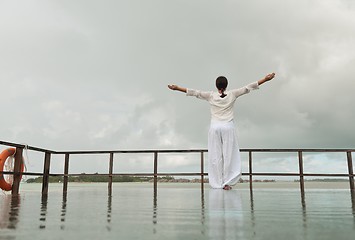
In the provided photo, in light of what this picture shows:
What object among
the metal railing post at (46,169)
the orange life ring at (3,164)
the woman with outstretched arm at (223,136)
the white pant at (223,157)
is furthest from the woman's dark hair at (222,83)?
the metal railing post at (46,169)

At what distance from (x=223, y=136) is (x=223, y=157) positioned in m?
0.28

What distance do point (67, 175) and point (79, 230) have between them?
5.59m

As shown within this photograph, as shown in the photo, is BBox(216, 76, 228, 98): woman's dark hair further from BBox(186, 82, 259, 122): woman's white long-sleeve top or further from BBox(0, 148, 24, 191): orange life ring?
BBox(0, 148, 24, 191): orange life ring

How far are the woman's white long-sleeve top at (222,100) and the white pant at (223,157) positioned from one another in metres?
0.11

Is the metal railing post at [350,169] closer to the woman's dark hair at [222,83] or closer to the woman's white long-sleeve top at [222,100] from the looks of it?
the woman's white long-sleeve top at [222,100]

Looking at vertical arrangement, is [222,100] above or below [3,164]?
above

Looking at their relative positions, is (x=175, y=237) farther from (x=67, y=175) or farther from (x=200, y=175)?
(x=67, y=175)

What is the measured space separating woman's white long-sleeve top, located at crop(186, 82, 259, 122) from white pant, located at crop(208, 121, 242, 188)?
0.11m

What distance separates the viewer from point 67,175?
620 centimetres

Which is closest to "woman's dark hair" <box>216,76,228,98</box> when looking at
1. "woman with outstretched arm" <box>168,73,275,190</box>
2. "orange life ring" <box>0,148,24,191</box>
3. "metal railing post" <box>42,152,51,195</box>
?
"woman with outstretched arm" <box>168,73,275,190</box>

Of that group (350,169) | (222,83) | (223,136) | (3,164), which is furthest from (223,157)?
(3,164)

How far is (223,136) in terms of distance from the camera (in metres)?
4.12

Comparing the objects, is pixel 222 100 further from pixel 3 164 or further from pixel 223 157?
pixel 3 164

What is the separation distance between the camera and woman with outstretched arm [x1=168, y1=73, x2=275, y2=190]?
4.07 meters
